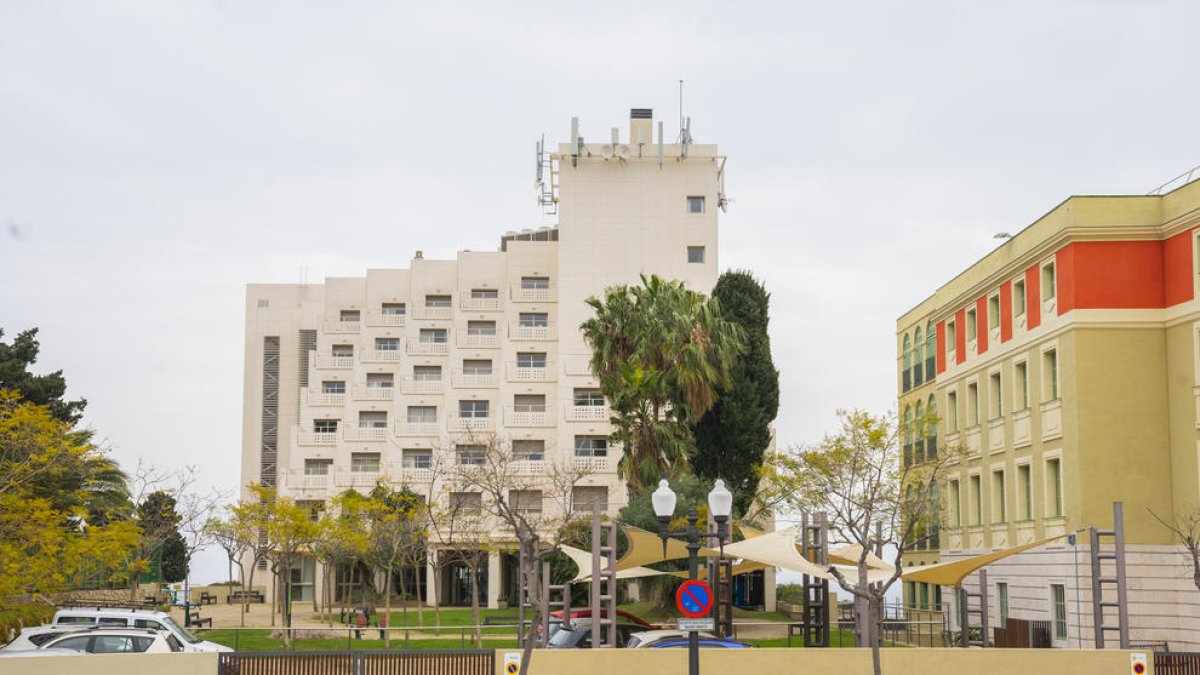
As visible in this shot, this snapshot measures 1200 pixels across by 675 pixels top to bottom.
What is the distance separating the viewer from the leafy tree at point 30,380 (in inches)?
1857

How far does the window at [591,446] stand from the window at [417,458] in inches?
336

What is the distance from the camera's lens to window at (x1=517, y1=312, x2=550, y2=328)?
75625mm

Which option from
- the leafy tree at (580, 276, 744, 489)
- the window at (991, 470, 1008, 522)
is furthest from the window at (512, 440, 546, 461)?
the window at (991, 470, 1008, 522)

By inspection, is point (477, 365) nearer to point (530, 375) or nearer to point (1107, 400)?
point (530, 375)

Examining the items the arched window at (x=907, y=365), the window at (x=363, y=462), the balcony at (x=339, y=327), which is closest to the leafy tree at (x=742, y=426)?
the arched window at (x=907, y=365)

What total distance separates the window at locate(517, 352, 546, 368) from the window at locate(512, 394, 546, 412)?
1.99m

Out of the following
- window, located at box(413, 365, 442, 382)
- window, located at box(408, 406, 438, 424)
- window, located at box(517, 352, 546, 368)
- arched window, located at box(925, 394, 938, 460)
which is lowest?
arched window, located at box(925, 394, 938, 460)

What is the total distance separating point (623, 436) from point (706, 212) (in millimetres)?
22138

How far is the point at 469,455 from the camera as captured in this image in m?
69.2

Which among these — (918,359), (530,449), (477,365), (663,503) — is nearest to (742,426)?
(918,359)

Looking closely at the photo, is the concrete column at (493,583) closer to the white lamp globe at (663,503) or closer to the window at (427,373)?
the window at (427,373)

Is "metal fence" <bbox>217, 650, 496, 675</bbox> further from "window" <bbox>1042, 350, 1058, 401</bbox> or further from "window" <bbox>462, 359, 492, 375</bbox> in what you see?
"window" <bbox>462, 359, 492, 375</bbox>

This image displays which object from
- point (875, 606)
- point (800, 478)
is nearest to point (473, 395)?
point (800, 478)

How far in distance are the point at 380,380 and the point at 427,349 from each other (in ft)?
11.2
